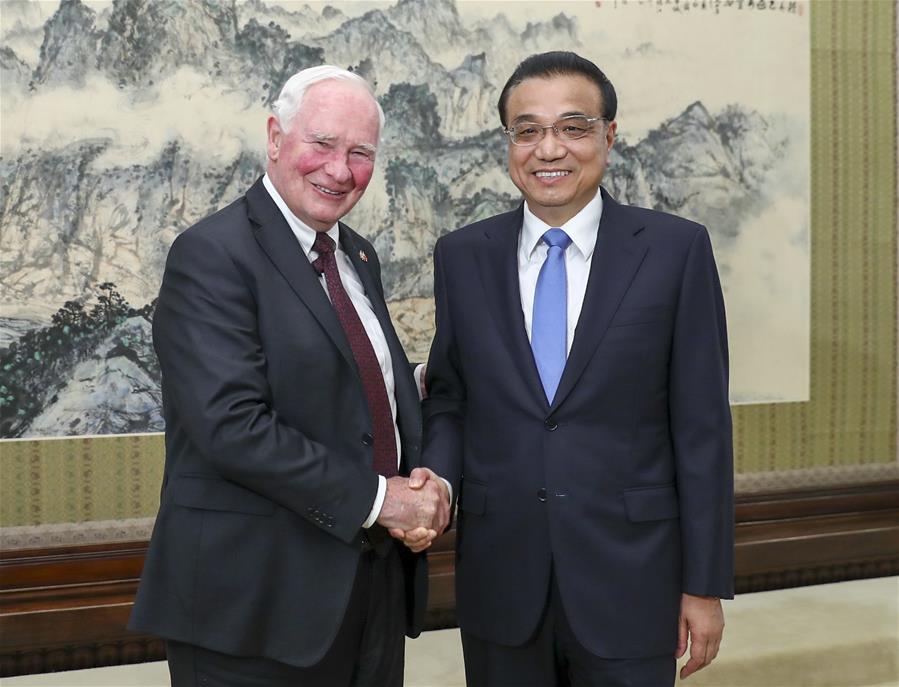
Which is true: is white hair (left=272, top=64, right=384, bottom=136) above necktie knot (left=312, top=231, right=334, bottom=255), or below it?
above

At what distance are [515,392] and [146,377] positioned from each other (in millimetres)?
2166

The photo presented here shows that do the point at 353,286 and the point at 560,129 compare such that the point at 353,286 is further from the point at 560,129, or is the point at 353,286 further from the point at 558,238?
the point at 560,129

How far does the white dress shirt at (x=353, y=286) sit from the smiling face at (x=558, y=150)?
0.44 m

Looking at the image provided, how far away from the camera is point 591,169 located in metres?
2.14

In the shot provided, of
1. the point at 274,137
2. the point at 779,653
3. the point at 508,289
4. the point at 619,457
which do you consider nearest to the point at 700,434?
the point at 619,457

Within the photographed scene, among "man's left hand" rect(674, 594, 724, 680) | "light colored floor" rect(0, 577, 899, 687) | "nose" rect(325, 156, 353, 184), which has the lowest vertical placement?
"light colored floor" rect(0, 577, 899, 687)

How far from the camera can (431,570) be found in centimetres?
399

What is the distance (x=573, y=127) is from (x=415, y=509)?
91cm

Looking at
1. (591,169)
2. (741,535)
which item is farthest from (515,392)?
(741,535)

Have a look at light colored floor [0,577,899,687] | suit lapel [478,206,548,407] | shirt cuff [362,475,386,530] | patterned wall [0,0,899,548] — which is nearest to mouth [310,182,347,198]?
suit lapel [478,206,548,407]

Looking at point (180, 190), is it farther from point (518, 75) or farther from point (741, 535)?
point (741, 535)

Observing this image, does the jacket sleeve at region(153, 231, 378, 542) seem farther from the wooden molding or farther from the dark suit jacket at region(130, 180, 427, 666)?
the wooden molding

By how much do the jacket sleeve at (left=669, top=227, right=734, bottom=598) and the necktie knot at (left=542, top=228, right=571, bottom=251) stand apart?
0.88ft

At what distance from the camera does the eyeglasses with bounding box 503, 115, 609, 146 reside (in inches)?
83.2
